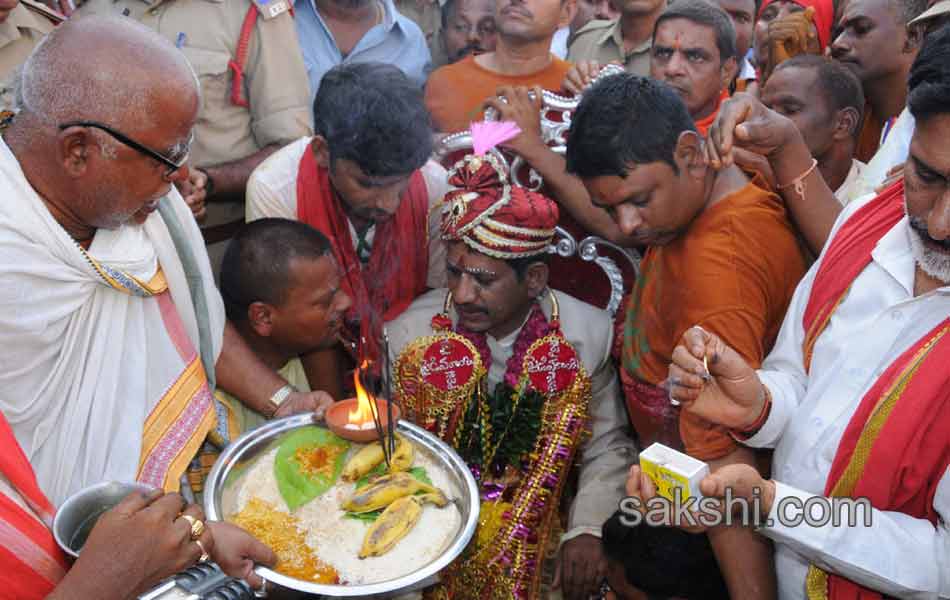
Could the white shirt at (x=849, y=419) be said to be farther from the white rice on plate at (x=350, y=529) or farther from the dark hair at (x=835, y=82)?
the dark hair at (x=835, y=82)

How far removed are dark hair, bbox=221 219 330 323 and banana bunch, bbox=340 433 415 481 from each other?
40.2 inches

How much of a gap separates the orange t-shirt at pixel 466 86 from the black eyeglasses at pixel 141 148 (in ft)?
6.68

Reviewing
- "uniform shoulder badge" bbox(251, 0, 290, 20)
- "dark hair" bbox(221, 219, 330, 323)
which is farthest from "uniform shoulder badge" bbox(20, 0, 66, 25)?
"dark hair" bbox(221, 219, 330, 323)

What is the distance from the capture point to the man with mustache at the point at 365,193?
3.41m

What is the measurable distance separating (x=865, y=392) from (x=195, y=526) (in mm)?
1669

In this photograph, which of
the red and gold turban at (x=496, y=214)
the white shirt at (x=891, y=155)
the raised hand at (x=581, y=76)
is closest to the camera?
the white shirt at (x=891, y=155)

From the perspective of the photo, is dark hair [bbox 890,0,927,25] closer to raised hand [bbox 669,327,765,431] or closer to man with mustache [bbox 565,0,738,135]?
man with mustache [bbox 565,0,738,135]

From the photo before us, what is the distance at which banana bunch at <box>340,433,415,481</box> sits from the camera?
2389 millimetres

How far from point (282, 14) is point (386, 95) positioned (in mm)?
1046

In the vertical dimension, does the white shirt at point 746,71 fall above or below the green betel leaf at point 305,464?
below

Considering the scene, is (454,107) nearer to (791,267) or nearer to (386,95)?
(386,95)

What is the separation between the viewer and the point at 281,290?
10.7ft

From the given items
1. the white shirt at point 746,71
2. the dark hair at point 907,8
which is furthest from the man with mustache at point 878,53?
the white shirt at point 746,71

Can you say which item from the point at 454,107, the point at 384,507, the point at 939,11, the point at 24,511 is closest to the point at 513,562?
the point at 384,507
